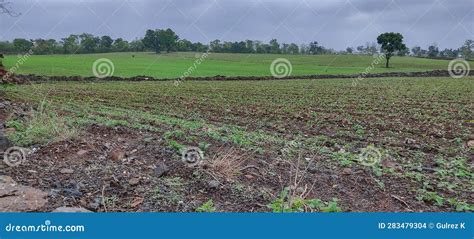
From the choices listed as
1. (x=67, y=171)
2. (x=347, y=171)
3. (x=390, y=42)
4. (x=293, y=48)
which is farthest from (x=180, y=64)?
(x=67, y=171)

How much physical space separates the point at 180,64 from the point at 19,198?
3891cm

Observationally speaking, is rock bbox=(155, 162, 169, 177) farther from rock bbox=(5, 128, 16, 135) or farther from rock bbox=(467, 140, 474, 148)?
rock bbox=(467, 140, 474, 148)

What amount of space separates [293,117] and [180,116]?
9.19 feet

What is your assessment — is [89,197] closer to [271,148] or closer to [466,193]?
[271,148]

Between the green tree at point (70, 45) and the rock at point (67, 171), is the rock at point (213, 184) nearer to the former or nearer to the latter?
the rock at point (67, 171)

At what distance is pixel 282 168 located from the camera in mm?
5309

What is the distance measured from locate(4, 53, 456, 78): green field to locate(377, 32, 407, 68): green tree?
2754 millimetres

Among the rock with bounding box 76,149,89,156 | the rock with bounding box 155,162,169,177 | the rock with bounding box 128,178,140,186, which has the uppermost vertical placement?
the rock with bounding box 76,149,89,156

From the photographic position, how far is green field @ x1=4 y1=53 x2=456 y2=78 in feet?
107

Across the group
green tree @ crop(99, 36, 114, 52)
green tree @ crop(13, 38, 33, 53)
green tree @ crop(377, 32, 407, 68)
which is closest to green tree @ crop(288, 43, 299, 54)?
green tree @ crop(377, 32, 407, 68)

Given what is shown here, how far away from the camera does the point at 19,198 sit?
4.05 m

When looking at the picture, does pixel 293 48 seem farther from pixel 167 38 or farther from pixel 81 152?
pixel 81 152

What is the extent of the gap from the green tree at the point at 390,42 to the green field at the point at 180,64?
2754mm

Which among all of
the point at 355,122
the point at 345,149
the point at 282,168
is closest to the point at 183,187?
the point at 282,168
